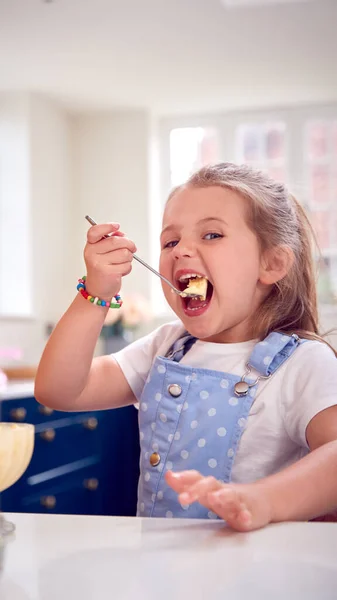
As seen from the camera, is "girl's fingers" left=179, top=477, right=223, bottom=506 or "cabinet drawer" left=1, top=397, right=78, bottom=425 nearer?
"girl's fingers" left=179, top=477, right=223, bottom=506

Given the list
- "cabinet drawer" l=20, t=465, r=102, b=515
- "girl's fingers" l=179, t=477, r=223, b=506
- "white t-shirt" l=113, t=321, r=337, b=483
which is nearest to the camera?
"girl's fingers" l=179, t=477, r=223, b=506

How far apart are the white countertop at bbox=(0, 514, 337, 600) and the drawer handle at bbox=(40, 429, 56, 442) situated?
2494 mm

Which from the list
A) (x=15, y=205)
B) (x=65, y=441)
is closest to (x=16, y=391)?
(x=65, y=441)

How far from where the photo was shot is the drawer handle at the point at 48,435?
10.2ft

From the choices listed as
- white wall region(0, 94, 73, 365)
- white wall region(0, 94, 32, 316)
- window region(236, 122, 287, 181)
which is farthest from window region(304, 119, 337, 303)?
white wall region(0, 94, 32, 316)

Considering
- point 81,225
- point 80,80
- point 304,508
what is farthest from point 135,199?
point 304,508

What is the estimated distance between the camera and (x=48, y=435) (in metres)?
3.13

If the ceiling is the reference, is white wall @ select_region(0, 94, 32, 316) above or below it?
below

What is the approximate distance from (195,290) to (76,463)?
2526mm

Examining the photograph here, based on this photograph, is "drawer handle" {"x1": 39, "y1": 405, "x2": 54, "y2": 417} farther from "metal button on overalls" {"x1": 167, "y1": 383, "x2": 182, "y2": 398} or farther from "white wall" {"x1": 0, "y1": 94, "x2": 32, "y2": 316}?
"metal button on overalls" {"x1": 167, "y1": 383, "x2": 182, "y2": 398}

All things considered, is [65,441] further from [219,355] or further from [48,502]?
[219,355]

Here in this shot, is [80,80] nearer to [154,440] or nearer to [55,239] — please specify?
[55,239]

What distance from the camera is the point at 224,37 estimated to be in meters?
3.68

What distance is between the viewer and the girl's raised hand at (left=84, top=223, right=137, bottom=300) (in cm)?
94
